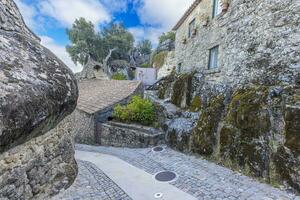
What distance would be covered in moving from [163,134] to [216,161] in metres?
2.88

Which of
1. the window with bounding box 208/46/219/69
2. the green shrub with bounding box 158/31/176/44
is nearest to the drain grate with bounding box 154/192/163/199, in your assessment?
the window with bounding box 208/46/219/69

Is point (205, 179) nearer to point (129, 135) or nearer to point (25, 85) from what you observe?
point (25, 85)

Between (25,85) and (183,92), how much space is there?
28.3 feet

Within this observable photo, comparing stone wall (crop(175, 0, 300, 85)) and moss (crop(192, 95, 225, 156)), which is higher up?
stone wall (crop(175, 0, 300, 85))

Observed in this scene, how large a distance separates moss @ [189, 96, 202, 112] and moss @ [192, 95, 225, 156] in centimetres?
144

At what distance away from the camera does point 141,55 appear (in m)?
39.2

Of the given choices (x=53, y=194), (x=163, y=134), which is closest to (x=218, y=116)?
(x=163, y=134)

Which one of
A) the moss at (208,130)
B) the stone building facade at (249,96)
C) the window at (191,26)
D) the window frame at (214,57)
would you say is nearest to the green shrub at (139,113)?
the stone building facade at (249,96)

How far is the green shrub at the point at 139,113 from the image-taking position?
1019 cm

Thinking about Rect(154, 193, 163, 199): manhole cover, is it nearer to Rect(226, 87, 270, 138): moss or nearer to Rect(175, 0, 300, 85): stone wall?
Rect(226, 87, 270, 138): moss

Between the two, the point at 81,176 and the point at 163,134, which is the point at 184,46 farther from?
the point at 81,176

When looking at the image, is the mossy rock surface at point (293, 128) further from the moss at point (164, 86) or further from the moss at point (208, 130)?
the moss at point (164, 86)

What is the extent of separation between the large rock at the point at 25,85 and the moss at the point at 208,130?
4.70 m

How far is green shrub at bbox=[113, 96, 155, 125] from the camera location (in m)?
10.2
